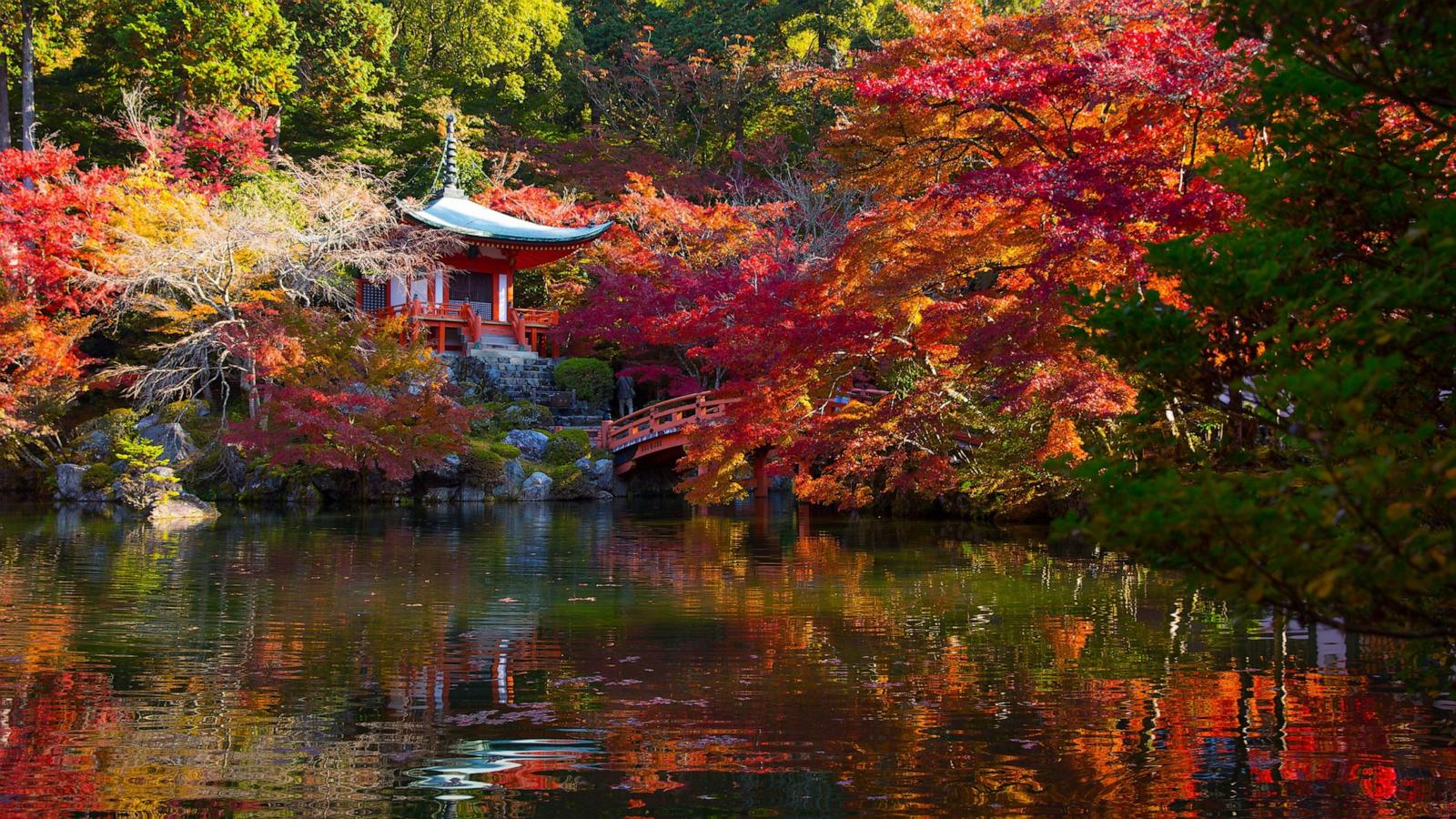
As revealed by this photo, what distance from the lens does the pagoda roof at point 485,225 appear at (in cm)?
2719

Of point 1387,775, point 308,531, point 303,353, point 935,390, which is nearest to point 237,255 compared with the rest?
point 303,353

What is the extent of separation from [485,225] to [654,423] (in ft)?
21.5

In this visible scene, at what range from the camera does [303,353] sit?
20.8 m

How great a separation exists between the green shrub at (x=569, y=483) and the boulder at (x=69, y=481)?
26.4 ft

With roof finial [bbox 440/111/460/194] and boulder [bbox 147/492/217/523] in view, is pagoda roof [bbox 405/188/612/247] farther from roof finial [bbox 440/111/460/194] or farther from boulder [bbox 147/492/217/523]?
boulder [bbox 147/492/217/523]

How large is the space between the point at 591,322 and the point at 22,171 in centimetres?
1090

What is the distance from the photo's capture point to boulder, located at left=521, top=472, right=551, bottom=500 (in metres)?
23.9

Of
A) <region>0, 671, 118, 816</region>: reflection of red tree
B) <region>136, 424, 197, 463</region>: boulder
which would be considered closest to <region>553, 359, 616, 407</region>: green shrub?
<region>136, 424, 197, 463</region>: boulder

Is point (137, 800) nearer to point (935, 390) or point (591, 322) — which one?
point (935, 390)

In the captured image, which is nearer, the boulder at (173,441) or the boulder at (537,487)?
the boulder at (173,441)

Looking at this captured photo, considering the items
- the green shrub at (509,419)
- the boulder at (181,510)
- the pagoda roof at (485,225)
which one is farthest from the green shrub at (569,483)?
the boulder at (181,510)

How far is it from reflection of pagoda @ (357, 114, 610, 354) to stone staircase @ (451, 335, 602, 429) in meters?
0.59

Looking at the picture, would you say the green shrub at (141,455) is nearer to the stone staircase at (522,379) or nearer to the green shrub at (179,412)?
the green shrub at (179,412)

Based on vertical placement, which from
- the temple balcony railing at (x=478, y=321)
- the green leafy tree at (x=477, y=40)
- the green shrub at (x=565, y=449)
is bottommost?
the green shrub at (x=565, y=449)
